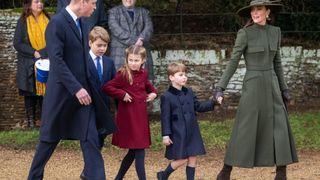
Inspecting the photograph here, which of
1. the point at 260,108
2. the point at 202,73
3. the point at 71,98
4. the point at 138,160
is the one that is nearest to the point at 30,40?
the point at 202,73

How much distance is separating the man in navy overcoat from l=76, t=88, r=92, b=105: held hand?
1 cm

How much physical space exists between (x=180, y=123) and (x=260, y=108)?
785 mm

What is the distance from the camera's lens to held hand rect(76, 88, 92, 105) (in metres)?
5.85

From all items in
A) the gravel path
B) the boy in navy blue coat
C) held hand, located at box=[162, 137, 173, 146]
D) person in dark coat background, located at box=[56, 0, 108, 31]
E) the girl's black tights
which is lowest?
the gravel path

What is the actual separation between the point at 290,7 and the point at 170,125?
6.28m

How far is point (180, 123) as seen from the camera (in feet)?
22.1

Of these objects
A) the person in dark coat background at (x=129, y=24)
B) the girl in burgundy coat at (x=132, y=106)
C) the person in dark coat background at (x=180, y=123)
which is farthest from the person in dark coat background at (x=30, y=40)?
the person in dark coat background at (x=180, y=123)

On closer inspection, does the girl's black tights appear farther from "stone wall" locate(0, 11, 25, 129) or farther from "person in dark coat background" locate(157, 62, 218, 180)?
"stone wall" locate(0, 11, 25, 129)

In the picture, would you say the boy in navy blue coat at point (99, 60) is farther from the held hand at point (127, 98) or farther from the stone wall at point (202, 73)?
the stone wall at point (202, 73)

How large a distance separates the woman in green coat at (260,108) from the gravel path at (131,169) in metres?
0.80

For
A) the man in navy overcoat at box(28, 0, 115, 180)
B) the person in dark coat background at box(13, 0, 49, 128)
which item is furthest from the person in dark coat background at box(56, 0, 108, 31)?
the man in navy overcoat at box(28, 0, 115, 180)

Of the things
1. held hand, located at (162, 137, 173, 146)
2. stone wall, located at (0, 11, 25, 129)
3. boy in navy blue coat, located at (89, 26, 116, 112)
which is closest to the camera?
boy in navy blue coat, located at (89, 26, 116, 112)

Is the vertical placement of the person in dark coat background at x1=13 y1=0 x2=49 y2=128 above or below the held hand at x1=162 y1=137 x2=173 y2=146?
above

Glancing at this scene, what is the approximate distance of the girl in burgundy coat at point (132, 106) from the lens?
6.74 meters
